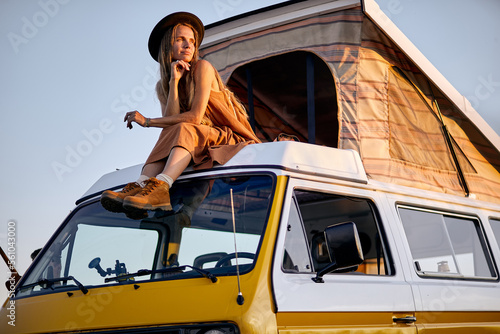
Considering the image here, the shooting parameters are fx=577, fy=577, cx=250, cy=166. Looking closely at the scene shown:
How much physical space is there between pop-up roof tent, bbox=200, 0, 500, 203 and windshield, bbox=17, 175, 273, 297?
125 centimetres

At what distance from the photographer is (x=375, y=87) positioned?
495cm

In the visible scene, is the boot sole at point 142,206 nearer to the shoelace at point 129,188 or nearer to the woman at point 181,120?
the woman at point 181,120

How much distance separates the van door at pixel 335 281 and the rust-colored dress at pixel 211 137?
0.59 meters

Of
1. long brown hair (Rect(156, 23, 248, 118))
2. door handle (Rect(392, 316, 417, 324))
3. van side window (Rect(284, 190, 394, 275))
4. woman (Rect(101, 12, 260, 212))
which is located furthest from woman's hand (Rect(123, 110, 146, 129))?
door handle (Rect(392, 316, 417, 324))

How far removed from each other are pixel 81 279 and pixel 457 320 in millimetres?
2461

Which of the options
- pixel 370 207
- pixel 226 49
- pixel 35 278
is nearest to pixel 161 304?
pixel 35 278

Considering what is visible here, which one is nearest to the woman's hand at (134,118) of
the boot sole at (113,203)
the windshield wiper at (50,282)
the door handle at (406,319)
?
the boot sole at (113,203)

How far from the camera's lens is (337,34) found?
5.05 metres

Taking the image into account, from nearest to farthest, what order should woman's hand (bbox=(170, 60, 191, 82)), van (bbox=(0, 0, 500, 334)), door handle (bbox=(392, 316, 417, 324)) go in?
van (bbox=(0, 0, 500, 334)), door handle (bbox=(392, 316, 417, 324)), woman's hand (bbox=(170, 60, 191, 82))

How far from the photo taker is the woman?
137 inches

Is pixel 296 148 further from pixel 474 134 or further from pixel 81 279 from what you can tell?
pixel 474 134

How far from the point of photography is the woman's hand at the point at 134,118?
12.9ft

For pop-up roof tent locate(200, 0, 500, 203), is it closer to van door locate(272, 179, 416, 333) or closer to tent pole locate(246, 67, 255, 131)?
tent pole locate(246, 67, 255, 131)

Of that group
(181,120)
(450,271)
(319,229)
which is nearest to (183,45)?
(181,120)
